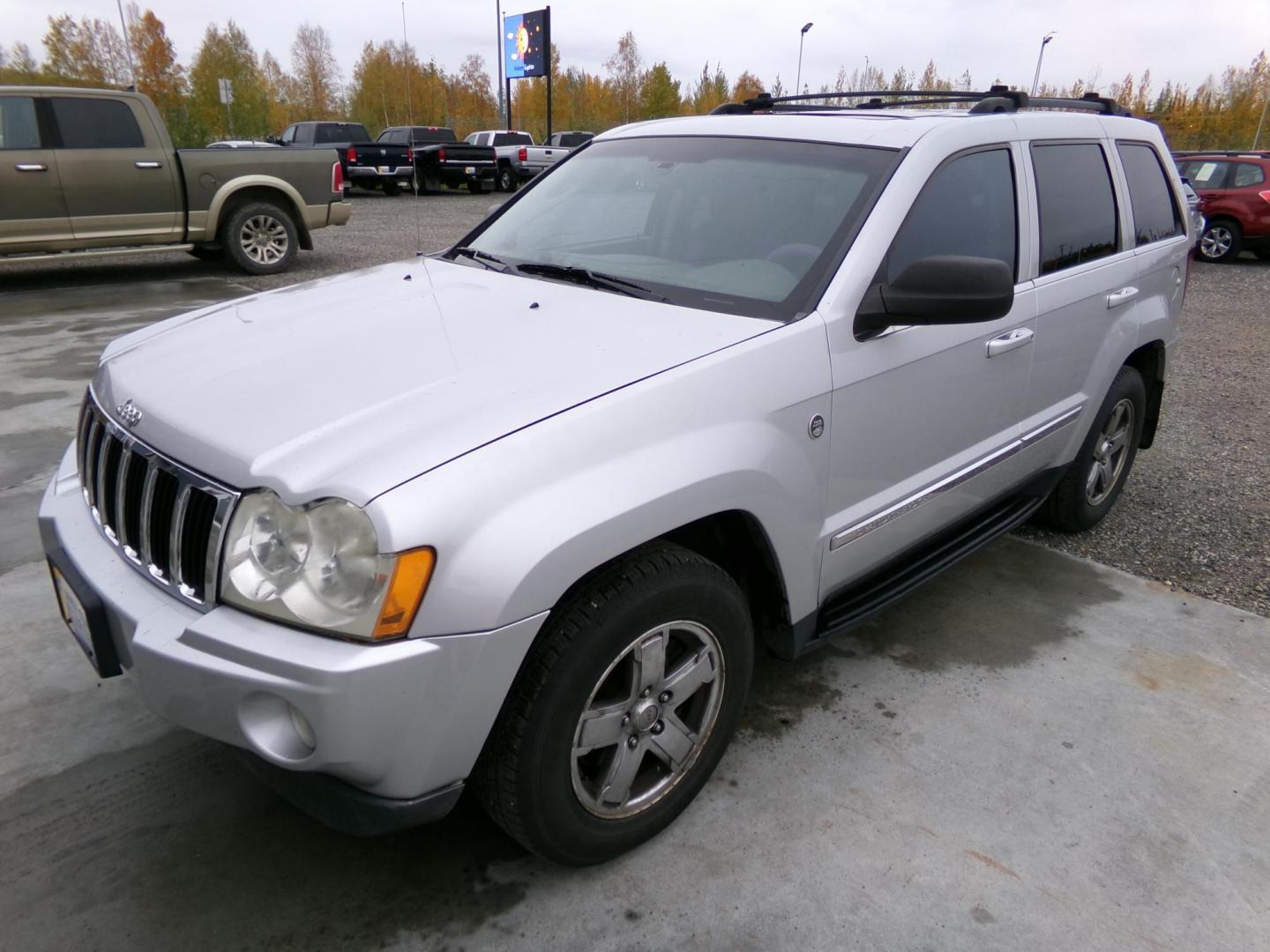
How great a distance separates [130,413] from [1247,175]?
16006 mm

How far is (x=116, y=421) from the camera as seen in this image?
7.34 ft

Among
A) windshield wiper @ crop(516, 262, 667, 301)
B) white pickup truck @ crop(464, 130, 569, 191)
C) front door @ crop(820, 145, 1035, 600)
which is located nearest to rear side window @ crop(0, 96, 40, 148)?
windshield wiper @ crop(516, 262, 667, 301)

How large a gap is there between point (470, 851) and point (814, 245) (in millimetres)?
1862

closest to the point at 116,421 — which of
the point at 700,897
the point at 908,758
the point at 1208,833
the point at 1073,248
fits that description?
the point at 700,897

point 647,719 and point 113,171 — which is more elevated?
point 113,171

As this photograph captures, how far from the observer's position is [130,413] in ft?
7.14

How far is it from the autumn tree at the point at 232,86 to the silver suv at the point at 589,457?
34.6 metres

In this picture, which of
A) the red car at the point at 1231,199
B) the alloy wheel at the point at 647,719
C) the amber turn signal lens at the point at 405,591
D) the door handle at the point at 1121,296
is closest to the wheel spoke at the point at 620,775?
the alloy wheel at the point at 647,719

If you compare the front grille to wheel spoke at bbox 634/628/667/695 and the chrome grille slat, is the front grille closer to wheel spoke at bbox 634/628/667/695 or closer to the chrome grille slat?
the chrome grille slat

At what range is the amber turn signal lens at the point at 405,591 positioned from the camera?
1665 mm

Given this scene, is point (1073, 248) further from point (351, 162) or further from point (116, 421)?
point (351, 162)

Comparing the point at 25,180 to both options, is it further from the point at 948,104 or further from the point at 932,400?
the point at 932,400

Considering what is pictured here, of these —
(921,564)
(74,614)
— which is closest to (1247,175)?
(921,564)

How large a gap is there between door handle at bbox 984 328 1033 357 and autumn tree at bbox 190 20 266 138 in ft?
115
